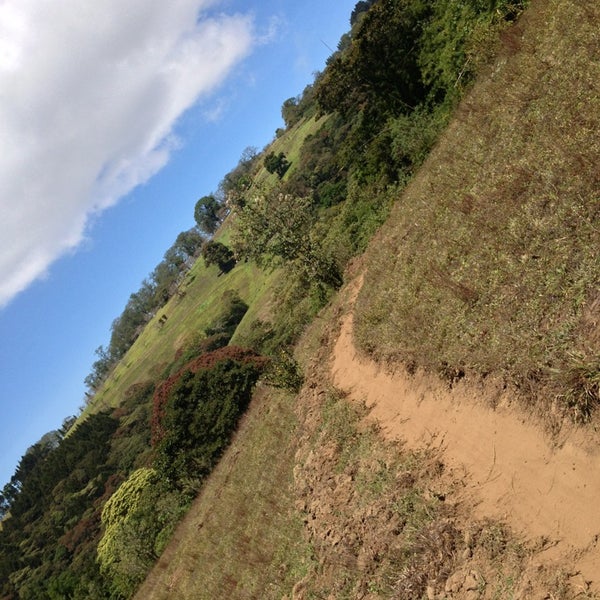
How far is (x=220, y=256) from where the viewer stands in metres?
128

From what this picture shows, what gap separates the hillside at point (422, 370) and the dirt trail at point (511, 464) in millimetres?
32

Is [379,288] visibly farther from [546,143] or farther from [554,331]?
[554,331]

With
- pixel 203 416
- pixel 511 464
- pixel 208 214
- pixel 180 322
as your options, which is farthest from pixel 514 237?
pixel 208 214

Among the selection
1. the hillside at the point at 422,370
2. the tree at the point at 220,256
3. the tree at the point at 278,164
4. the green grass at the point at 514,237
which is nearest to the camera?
the hillside at the point at 422,370

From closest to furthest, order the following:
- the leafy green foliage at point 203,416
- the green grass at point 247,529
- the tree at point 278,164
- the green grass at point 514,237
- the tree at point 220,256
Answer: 1. the green grass at point 514,237
2. the green grass at point 247,529
3. the leafy green foliage at point 203,416
4. the tree at point 278,164
5. the tree at point 220,256

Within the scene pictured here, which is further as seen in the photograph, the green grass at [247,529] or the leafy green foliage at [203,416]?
the leafy green foliage at [203,416]

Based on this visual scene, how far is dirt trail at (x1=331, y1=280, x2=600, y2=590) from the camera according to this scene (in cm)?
695

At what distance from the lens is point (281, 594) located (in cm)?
1319

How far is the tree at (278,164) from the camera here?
11444cm

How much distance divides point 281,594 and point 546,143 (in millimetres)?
11878

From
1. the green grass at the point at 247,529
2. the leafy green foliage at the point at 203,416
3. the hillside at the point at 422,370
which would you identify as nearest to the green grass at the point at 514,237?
the hillside at the point at 422,370

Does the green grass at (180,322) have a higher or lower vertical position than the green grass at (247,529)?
higher

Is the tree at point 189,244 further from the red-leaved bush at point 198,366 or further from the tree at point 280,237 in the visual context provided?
the tree at point 280,237

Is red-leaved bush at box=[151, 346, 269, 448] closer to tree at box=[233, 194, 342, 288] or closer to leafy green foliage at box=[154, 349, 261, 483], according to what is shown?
leafy green foliage at box=[154, 349, 261, 483]
